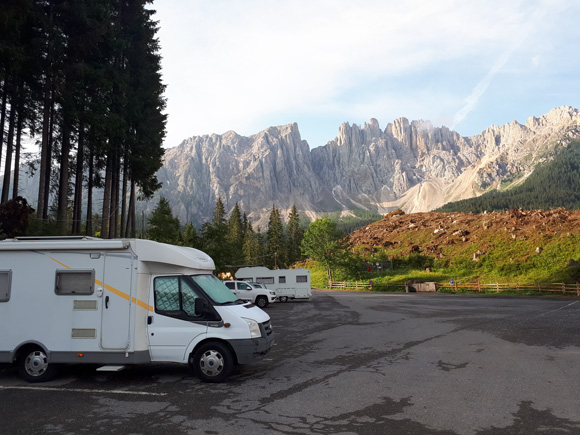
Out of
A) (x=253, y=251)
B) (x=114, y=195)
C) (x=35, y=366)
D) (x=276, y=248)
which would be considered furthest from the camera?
(x=276, y=248)

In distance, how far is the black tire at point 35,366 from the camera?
7391mm

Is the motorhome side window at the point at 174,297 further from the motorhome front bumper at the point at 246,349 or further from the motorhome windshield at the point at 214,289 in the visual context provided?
the motorhome front bumper at the point at 246,349

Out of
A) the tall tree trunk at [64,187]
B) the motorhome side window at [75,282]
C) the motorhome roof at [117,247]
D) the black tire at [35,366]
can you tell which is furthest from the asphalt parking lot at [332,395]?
the tall tree trunk at [64,187]

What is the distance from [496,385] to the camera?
707cm

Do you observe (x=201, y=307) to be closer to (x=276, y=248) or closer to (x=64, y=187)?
(x=64, y=187)

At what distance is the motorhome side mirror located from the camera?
7.31 meters

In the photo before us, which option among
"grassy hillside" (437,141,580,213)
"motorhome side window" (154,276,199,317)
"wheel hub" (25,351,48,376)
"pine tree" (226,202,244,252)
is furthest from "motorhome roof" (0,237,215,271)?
"grassy hillside" (437,141,580,213)

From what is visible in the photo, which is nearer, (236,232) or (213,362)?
(213,362)

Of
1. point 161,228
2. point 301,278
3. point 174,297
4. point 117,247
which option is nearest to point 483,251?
point 301,278

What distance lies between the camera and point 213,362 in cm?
729

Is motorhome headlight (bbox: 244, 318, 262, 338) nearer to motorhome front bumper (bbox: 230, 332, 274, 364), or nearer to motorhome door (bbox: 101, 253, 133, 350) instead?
motorhome front bumper (bbox: 230, 332, 274, 364)

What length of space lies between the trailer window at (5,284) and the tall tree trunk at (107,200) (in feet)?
51.3

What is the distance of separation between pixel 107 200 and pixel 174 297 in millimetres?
18966

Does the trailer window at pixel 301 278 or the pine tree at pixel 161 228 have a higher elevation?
the pine tree at pixel 161 228
